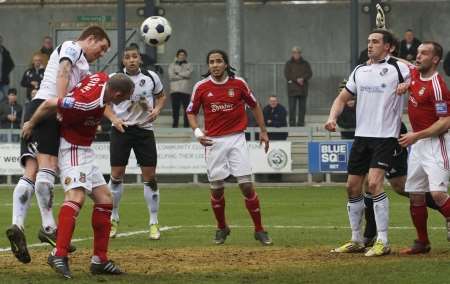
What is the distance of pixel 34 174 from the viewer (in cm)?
1286

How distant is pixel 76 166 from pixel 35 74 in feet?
66.9

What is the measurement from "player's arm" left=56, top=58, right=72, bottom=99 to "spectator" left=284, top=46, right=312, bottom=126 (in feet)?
66.0

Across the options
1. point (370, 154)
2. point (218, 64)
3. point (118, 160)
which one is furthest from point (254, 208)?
point (370, 154)

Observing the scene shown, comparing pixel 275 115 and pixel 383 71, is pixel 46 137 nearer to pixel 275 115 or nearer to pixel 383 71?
pixel 383 71

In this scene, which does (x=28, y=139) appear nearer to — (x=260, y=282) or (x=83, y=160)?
(x=83, y=160)

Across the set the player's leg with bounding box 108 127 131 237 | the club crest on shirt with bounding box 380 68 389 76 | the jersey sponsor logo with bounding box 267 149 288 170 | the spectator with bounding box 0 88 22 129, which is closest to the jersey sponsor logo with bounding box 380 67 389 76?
the club crest on shirt with bounding box 380 68 389 76

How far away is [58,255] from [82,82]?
→ 1.70 metres

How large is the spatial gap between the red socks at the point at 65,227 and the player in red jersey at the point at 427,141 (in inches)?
144

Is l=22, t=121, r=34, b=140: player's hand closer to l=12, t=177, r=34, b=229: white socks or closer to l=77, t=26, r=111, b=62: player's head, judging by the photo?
l=12, t=177, r=34, b=229: white socks

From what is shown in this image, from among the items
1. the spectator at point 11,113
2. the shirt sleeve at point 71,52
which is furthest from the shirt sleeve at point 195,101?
the spectator at point 11,113

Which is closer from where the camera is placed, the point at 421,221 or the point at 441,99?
the point at 441,99

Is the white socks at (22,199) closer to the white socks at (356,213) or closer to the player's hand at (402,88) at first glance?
the white socks at (356,213)

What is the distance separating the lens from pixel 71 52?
12.5 metres

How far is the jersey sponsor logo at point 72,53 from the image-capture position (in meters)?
12.5
